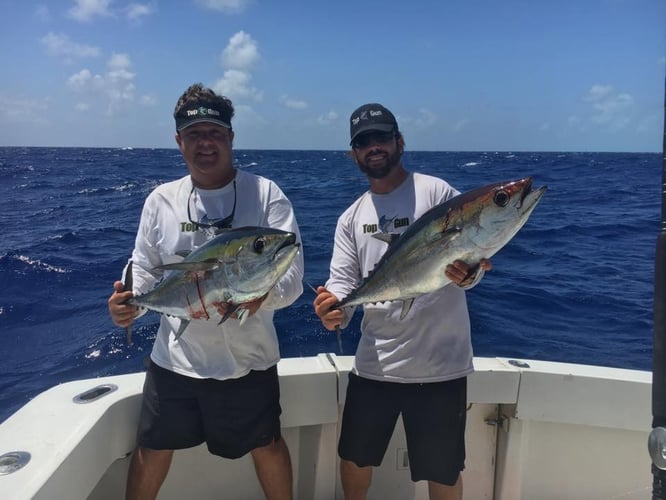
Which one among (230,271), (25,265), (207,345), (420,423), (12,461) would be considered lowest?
(25,265)

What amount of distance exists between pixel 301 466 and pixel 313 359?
1.86ft

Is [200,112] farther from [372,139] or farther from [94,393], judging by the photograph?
[94,393]

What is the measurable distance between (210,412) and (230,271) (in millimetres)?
775

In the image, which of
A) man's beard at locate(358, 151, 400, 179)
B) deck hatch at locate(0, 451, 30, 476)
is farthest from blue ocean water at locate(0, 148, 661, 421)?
man's beard at locate(358, 151, 400, 179)

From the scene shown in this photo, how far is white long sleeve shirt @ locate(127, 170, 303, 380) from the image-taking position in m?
2.16

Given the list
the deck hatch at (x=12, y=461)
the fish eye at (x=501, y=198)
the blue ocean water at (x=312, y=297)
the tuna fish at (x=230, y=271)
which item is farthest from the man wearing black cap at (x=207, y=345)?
the blue ocean water at (x=312, y=297)

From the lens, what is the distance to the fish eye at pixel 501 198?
65.7 inches

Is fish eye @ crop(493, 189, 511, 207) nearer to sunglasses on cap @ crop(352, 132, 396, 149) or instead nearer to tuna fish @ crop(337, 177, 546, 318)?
tuna fish @ crop(337, 177, 546, 318)

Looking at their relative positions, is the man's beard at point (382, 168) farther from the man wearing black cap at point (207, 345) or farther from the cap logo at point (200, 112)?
the cap logo at point (200, 112)

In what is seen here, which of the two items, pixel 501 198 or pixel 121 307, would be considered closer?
pixel 501 198

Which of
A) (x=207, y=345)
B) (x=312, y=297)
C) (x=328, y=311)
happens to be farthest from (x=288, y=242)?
(x=312, y=297)

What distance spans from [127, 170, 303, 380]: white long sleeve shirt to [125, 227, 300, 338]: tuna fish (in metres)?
0.29

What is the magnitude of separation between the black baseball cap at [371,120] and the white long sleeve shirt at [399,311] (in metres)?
0.27

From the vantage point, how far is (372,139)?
2.27 m
